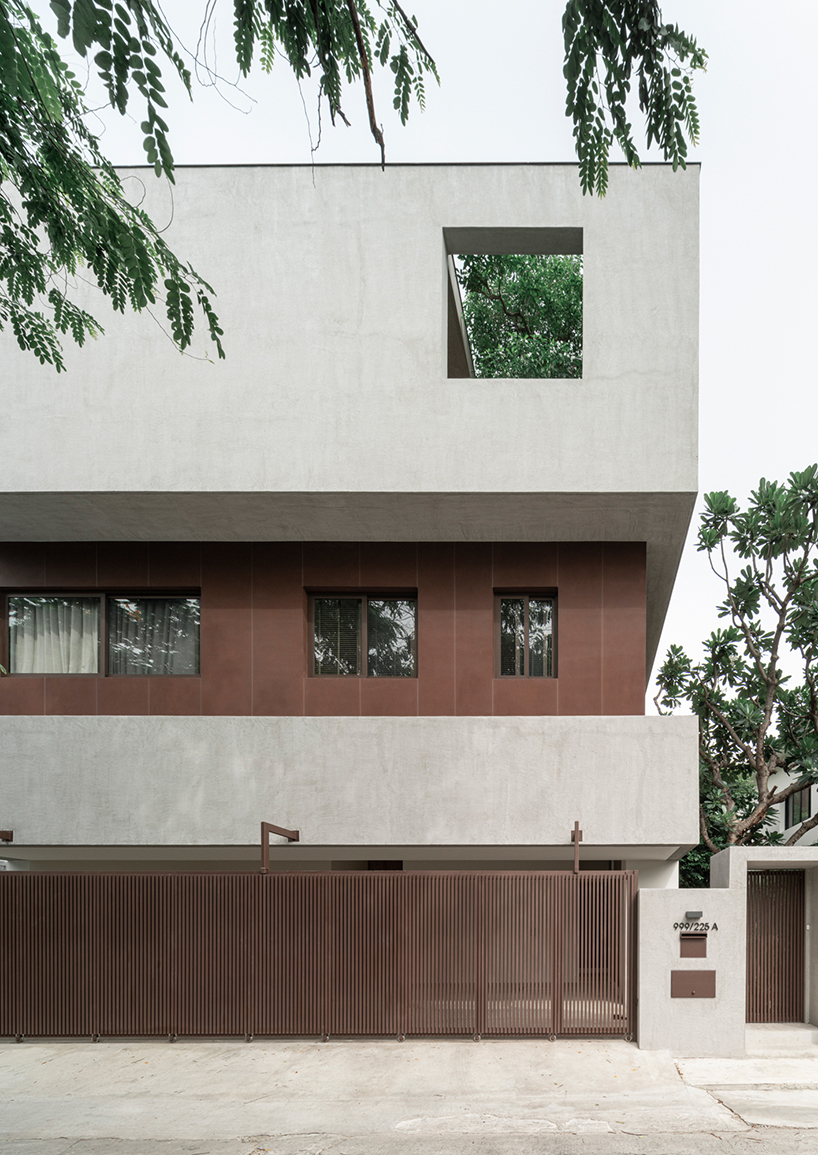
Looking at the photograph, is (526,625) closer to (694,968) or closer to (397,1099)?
(694,968)

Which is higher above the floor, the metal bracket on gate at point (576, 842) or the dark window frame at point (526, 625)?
the dark window frame at point (526, 625)

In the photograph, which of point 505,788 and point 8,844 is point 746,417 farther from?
point 8,844

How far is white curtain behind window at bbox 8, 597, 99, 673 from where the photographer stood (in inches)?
498

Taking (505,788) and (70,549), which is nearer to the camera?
(505,788)

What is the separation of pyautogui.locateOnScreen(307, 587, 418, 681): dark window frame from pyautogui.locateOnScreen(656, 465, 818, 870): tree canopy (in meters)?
7.78

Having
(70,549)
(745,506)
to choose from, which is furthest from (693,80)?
(745,506)

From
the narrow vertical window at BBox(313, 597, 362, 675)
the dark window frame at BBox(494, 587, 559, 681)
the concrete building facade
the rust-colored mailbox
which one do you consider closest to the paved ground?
the rust-colored mailbox

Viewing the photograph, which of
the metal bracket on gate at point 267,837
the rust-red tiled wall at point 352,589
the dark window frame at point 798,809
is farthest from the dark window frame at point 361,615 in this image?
the dark window frame at point 798,809

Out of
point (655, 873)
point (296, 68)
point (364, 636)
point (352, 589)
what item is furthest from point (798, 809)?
point (296, 68)

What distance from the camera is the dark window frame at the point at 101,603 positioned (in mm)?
12531

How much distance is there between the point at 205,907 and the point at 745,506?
42.2ft

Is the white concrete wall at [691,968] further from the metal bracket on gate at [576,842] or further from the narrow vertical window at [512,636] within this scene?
the narrow vertical window at [512,636]

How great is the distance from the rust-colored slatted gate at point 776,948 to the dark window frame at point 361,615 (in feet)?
19.7

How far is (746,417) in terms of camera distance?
35875 millimetres
